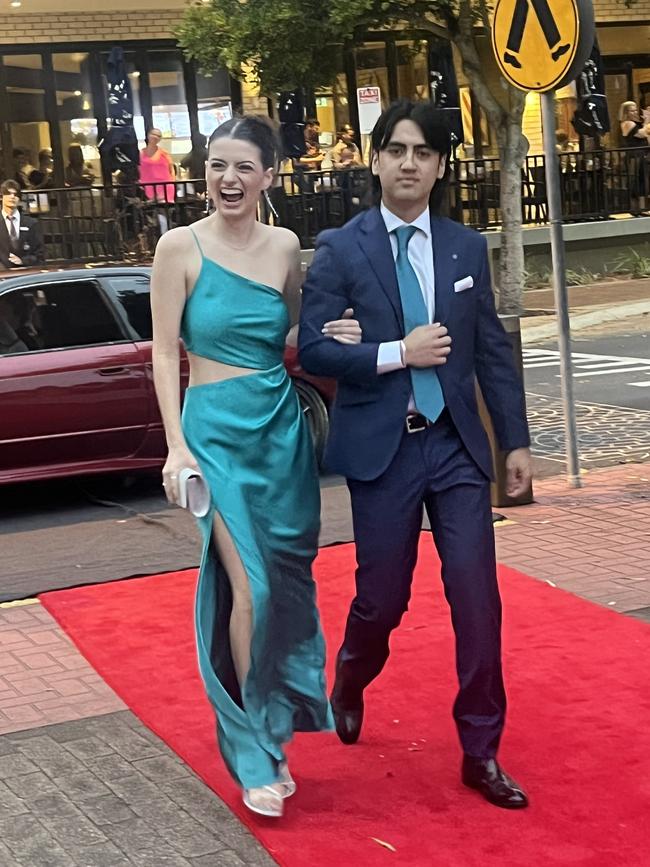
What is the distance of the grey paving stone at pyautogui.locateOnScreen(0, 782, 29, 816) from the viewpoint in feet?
14.2

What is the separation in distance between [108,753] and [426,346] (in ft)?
5.87

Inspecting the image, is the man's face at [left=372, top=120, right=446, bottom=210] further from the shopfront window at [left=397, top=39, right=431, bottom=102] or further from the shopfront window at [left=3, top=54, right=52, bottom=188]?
the shopfront window at [left=397, top=39, right=431, bottom=102]

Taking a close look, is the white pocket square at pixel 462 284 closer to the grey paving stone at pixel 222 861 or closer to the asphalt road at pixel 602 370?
the grey paving stone at pixel 222 861

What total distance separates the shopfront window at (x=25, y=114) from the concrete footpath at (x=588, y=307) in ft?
27.4

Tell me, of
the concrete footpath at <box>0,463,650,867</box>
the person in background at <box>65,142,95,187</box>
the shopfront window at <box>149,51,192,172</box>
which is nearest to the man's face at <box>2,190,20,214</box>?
the person in background at <box>65,142,95,187</box>

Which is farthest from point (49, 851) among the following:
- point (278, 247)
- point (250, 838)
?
point (278, 247)

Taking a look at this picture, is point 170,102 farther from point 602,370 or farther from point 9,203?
point 602,370

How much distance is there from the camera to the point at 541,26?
8.12 meters

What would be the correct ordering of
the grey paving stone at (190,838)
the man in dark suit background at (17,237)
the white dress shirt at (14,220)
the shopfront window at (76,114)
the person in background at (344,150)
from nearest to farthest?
1. the grey paving stone at (190,838)
2. the man in dark suit background at (17,237)
3. the white dress shirt at (14,220)
4. the person in background at (344,150)
5. the shopfront window at (76,114)

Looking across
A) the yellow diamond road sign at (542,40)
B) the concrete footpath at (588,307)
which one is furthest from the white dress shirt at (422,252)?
the concrete footpath at (588,307)

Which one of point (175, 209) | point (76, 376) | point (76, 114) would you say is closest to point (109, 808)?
point (76, 376)

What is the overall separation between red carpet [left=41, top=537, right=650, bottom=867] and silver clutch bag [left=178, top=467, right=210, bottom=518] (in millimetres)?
910

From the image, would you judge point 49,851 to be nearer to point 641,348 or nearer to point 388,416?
point 388,416

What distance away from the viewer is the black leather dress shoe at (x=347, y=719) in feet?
15.4
